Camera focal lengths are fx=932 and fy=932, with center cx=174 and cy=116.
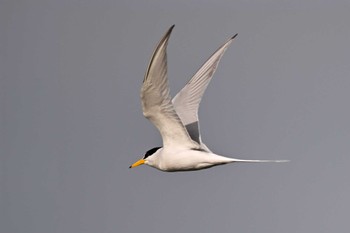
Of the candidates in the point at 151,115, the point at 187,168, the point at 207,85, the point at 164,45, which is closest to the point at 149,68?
the point at 164,45

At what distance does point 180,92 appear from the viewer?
50.2 ft

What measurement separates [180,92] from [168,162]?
1.74 metres

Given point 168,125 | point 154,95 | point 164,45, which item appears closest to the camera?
point 164,45

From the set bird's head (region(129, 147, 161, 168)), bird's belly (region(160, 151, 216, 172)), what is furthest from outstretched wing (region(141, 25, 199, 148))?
bird's head (region(129, 147, 161, 168))

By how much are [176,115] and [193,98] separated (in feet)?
6.64

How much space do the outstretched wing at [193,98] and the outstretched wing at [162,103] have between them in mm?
988

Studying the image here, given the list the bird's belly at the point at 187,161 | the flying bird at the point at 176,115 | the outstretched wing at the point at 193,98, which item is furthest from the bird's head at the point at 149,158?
the outstretched wing at the point at 193,98

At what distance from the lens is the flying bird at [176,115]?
478 inches

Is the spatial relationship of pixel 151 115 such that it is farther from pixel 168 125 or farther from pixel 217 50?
pixel 217 50

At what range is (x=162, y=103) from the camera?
1300cm

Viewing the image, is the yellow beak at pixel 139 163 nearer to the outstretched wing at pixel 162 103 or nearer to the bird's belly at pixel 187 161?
the bird's belly at pixel 187 161

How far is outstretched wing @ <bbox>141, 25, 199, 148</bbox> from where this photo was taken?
11625 mm

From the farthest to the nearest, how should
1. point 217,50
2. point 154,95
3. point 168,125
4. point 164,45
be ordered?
point 217,50, point 168,125, point 154,95, point 164,45

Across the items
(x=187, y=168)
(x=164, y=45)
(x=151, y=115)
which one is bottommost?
(x=187, y=168)
